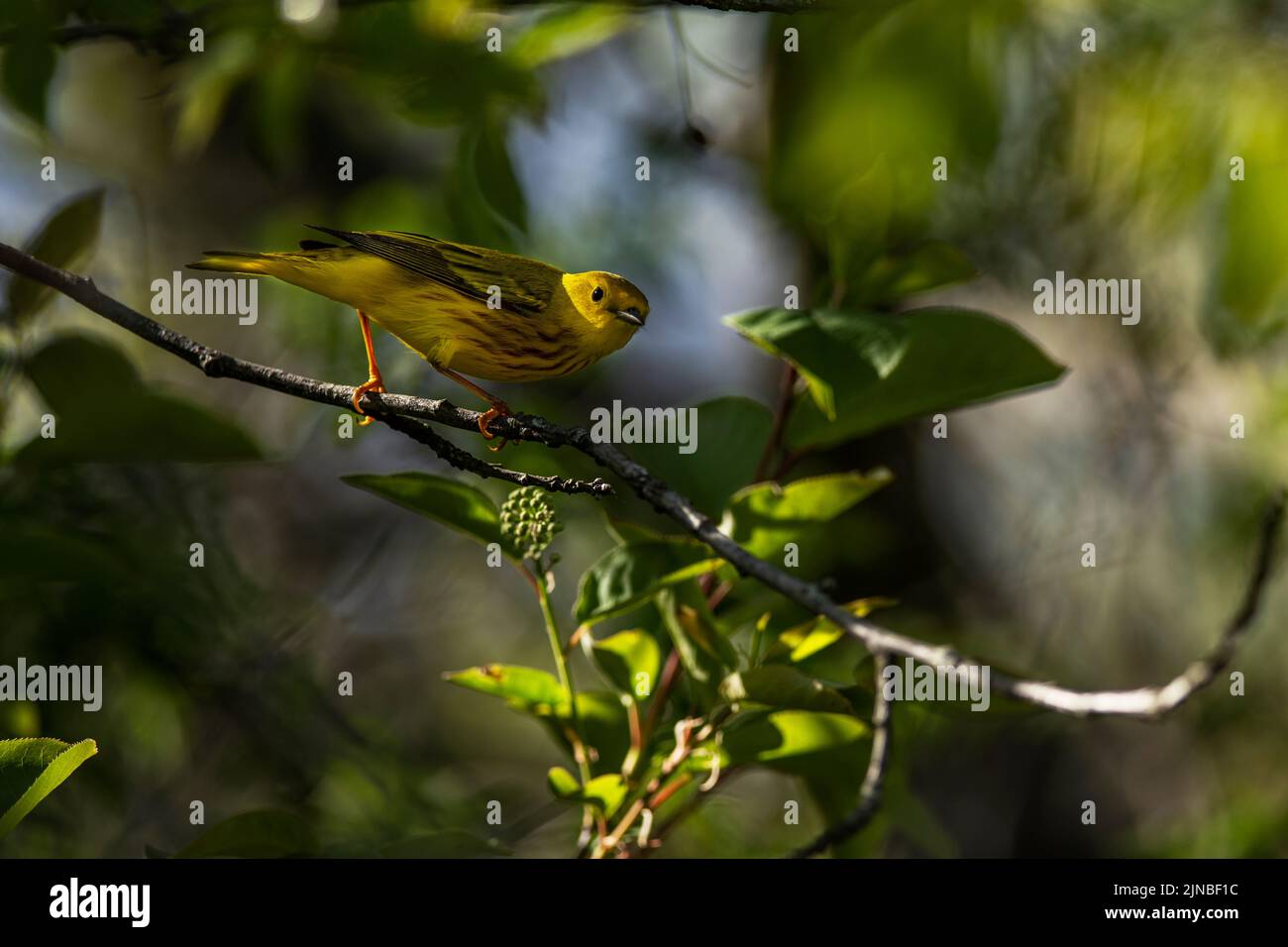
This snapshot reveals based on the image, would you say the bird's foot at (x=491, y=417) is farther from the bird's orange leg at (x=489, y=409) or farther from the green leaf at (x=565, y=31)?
the green leaf at (x=565, y=31)

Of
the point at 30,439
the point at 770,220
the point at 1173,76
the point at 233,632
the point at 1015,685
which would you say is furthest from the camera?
the point at 770,220

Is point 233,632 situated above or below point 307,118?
below

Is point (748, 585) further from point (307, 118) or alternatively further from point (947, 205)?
point (307, 118)

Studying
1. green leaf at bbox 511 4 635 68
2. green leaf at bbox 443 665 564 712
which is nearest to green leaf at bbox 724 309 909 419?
green leaf at bbox 443 665 564 712

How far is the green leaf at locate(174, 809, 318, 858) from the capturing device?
130 cm

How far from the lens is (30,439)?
1589 millimetres

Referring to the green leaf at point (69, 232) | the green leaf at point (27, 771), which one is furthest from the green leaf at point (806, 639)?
the green leaf at point (69, 232)

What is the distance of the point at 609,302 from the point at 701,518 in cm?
61

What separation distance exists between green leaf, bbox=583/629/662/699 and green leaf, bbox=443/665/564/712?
6cm

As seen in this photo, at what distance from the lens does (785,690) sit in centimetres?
115

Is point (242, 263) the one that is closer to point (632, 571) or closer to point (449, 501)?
point (449, 501)

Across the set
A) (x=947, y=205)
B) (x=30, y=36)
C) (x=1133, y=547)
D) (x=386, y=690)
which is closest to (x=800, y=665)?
(x=30, y=36)

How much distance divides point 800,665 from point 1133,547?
2.36 m

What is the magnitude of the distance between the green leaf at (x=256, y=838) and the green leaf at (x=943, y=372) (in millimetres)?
807
